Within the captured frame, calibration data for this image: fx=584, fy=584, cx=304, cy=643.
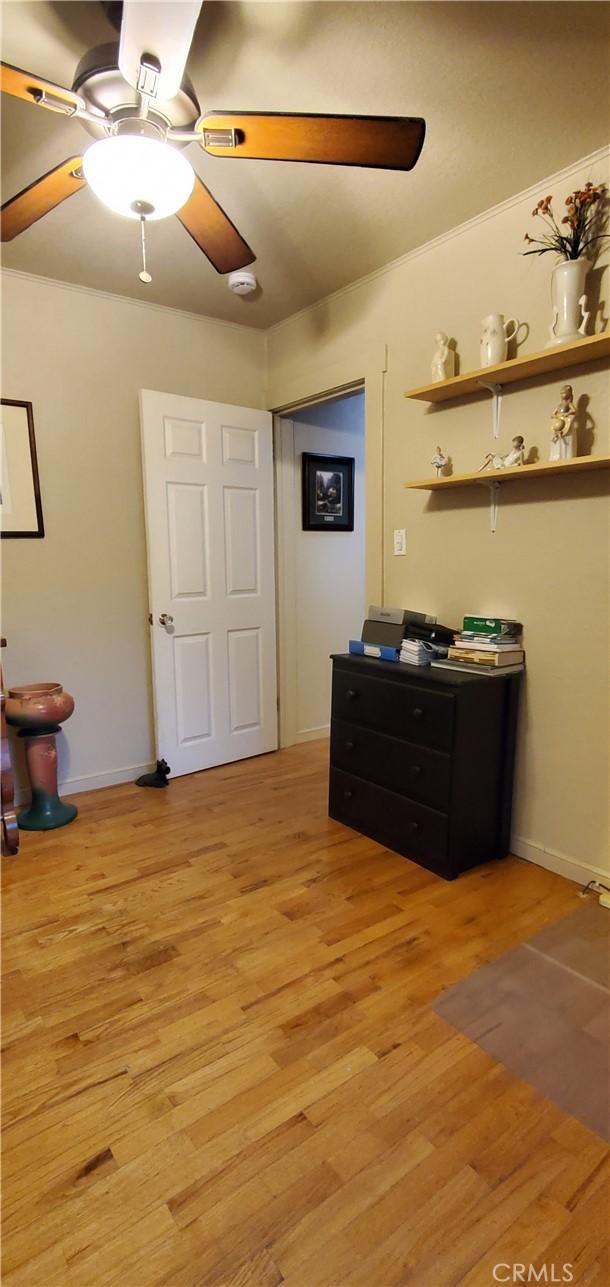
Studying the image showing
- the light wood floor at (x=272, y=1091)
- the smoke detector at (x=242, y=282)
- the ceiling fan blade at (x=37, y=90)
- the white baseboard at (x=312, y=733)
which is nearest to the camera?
the light wood floor at (x=272, y=1091)

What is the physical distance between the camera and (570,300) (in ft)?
6.18

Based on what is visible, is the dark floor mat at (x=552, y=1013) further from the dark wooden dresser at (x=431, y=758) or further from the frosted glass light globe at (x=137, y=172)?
the frosted glass light globe at (x=137, y=172)

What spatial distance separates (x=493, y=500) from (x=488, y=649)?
60cm

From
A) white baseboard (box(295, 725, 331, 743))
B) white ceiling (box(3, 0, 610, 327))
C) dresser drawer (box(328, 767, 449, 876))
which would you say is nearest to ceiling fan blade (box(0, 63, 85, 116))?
white ceiling (box(3, 0, 610, 327))

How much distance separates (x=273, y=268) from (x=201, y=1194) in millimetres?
3080

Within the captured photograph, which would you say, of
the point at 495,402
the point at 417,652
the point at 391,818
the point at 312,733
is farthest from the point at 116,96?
the point at 312,733

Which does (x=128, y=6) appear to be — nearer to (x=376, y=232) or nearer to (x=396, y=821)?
(x=376, y=232)

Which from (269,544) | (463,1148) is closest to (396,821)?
(463,1148)

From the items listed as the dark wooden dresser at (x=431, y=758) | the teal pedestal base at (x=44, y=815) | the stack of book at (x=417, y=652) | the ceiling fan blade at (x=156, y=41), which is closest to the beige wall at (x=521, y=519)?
the dark wooden dresser at (x=431, y=758)

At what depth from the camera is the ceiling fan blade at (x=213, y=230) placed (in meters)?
1.60

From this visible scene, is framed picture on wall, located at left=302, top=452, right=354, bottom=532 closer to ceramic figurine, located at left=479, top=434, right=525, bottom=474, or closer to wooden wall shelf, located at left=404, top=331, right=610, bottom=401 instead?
wooden wall shelf, located at left=404, top=331, right=610, bottom=401

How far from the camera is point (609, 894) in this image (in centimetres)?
203

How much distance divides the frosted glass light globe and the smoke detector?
1.30 metres

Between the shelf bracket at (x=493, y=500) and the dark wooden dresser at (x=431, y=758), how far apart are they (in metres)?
0.62
